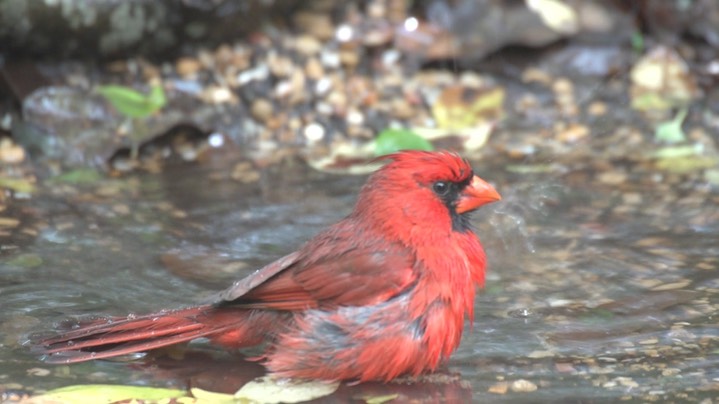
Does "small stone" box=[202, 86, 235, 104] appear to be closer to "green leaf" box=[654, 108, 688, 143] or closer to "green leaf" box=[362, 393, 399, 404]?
"green leaf" box=[654, 108, 688, 143]

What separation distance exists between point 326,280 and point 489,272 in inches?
42.3

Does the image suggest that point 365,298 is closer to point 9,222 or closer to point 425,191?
point 425,191

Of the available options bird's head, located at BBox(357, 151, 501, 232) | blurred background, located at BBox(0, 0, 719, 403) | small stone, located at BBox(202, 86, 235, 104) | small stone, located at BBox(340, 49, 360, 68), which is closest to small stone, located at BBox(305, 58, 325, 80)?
blurred background, located at BBox(0, 0, 719, 403)

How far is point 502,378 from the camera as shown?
3.88 meters

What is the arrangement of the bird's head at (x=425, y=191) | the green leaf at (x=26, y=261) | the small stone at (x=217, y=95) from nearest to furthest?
1. the bird's head at (x=425, y=191)
2. the green leaf at (x=26, y=261)
3. the small stone at (x=217, y=95)

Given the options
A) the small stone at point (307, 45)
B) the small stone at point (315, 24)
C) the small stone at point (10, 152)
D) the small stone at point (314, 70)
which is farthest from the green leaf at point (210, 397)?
the small stone at point (315, 24)

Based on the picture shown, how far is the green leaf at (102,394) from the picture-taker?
12.0 ft

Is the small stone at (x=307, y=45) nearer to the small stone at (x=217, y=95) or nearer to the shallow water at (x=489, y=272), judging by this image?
the small stone at (x=217, y=95)

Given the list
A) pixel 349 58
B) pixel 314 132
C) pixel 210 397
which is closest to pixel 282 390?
pixel 210 397

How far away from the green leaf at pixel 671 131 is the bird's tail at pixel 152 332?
3.17 m

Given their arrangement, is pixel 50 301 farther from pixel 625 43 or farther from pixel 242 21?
pixel 625 43

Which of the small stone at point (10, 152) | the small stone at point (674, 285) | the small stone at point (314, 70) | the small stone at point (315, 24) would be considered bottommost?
the small stone at point (674, 285)

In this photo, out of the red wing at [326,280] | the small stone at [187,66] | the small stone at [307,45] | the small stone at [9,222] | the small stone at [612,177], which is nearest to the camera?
the red wing at [326,280]

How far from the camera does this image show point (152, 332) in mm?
4023
